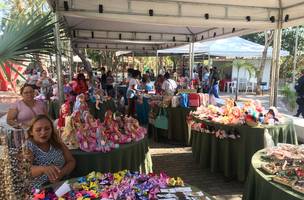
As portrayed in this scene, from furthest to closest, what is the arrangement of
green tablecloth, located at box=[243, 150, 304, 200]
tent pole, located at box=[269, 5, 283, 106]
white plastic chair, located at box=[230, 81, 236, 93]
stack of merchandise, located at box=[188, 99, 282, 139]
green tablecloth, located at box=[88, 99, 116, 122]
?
1. white plastic chair, located at box=[230, 81, 236, 93]
2. green tablecloth, located at box=[88, 99, 116, 122]
3. tent pole, located at box=[269, 5, 283, 106]
4. stack of merchandise, located at box=[188, 99, 282, 139]
5. green tablecloth, located at box=[243, 150, 304, 200]

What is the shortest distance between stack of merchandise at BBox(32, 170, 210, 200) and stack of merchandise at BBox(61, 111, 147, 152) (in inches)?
32.8

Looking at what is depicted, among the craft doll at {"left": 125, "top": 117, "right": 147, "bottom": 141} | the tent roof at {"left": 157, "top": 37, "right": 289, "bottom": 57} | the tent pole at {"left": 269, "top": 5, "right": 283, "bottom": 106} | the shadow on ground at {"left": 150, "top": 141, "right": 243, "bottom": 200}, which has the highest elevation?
the tent roof at {"left": 157, "top": 37, "right": 289, "bottom": 57}

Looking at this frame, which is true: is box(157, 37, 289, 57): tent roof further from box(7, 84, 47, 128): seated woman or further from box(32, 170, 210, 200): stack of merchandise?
box(32, 170, 210, 200): stack of merchandise

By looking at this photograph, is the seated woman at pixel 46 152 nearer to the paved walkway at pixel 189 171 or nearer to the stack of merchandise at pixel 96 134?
the stack of merchandise at pixel 96 134

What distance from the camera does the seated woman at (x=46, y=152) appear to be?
256cm

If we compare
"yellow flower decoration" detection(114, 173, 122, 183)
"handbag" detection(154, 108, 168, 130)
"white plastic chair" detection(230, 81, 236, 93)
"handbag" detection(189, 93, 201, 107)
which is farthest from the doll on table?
"white plastic chair" detection(230, 81, 236, 93)

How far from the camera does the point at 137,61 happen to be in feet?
118

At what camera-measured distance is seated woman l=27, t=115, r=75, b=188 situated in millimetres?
2562

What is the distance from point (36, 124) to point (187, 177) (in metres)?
2.75

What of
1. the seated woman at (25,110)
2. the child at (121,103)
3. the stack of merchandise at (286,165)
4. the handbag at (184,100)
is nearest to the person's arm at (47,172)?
the seated woman at (25,110)

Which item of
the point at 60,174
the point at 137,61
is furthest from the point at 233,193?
the point at 137,61

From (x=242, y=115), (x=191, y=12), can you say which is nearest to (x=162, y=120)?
(x=242, y=115)

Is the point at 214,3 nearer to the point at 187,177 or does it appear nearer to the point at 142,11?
the point at 142,11

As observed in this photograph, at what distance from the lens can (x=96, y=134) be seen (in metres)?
3.23
